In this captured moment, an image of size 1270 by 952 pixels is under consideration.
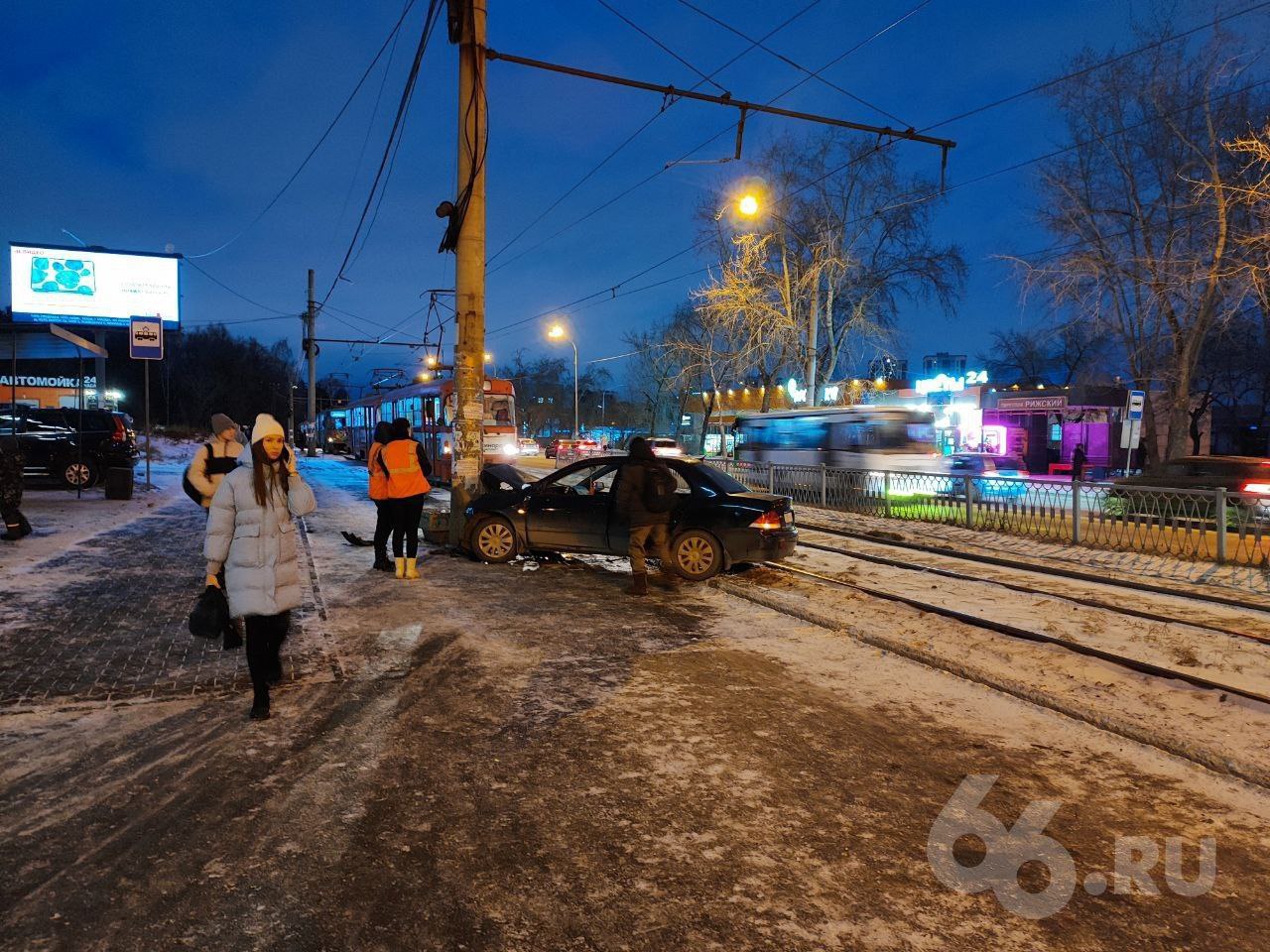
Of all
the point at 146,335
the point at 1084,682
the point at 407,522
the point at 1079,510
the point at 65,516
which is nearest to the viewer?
the point at 1084,682

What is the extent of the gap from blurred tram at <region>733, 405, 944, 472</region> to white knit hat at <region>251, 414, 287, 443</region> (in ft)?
58.8

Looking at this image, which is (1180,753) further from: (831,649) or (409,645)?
(409,645)

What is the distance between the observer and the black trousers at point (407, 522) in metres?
8.92

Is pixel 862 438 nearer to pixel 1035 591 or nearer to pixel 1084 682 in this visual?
pixel 1035 591

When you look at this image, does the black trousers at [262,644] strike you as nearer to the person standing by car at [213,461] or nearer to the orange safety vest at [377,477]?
the person standing by car at [213,461]

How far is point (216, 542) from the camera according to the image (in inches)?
177

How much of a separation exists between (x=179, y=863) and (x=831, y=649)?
15.8 feet

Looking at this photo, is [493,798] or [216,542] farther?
[216,542]

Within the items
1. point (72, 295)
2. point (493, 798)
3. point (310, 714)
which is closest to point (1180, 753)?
point (493, 798)

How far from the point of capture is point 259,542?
14.9 feet

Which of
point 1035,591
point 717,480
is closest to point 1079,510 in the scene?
point 1035,591

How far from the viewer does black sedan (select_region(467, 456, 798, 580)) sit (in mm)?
9055

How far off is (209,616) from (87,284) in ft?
106

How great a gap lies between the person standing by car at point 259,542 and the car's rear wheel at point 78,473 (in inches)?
602
